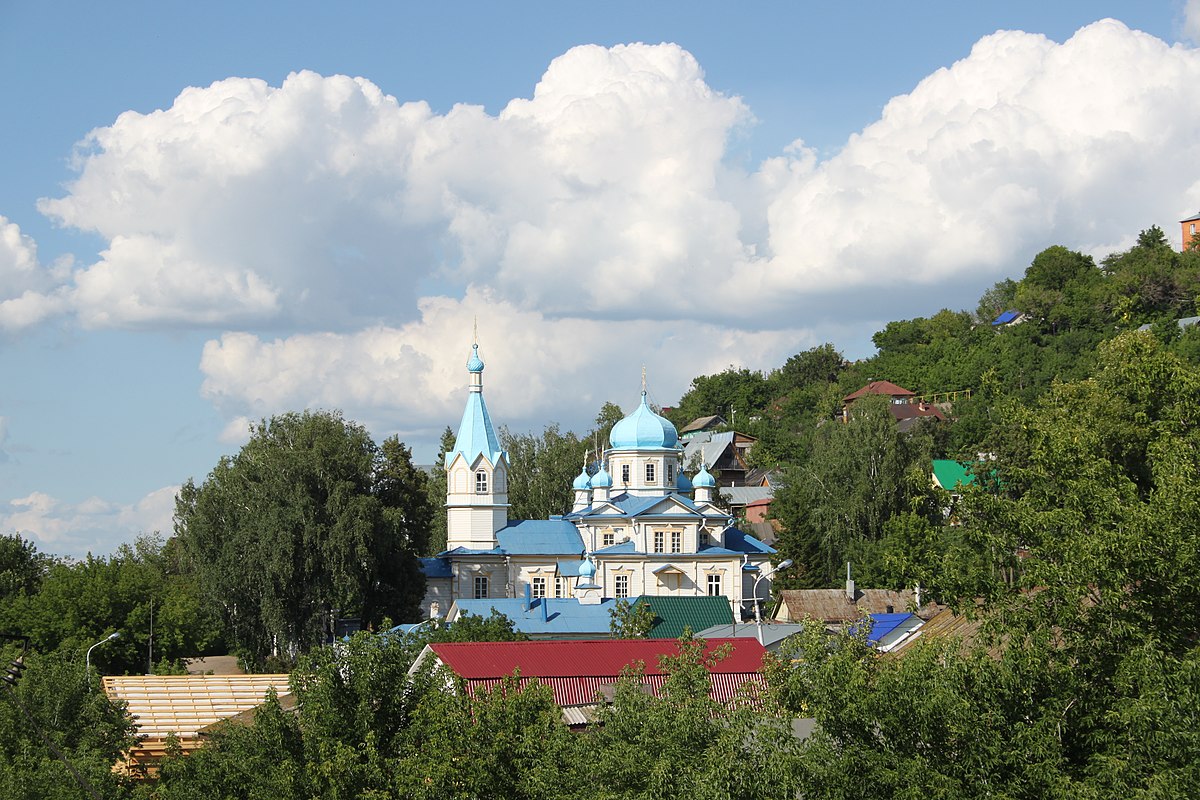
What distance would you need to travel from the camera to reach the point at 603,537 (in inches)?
2566

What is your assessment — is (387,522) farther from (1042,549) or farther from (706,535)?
(1042,549)

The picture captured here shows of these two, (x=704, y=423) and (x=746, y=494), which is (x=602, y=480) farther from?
(x=704, y=423)

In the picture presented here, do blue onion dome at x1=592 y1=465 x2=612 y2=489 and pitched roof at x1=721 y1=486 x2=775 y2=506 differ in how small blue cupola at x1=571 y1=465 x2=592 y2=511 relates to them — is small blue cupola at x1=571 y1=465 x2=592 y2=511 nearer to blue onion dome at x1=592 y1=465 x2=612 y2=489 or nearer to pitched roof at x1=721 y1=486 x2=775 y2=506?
blue onion dome at x1=592 y1=465 x2=612 y2=489

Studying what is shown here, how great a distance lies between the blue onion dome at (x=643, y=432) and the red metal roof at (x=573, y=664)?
110 feet

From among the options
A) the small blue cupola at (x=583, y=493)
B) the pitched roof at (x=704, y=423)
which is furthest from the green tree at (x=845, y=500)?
the pitched roof at (x=704, y=423)

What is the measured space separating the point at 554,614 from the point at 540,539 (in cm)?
1184

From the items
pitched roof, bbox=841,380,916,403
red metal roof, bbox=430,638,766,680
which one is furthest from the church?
pitched roof, bbox=841,380,916,403

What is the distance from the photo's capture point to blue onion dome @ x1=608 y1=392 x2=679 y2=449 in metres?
68.1

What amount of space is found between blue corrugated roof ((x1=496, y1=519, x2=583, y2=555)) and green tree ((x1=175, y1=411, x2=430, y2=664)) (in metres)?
7.12

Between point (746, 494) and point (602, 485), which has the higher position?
point (746, 494)

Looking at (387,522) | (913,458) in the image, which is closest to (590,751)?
(387,522)

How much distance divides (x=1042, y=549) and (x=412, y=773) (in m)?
9.92

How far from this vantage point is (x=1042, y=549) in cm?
2270

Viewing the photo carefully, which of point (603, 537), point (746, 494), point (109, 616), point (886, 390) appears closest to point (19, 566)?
point (109, 616)
